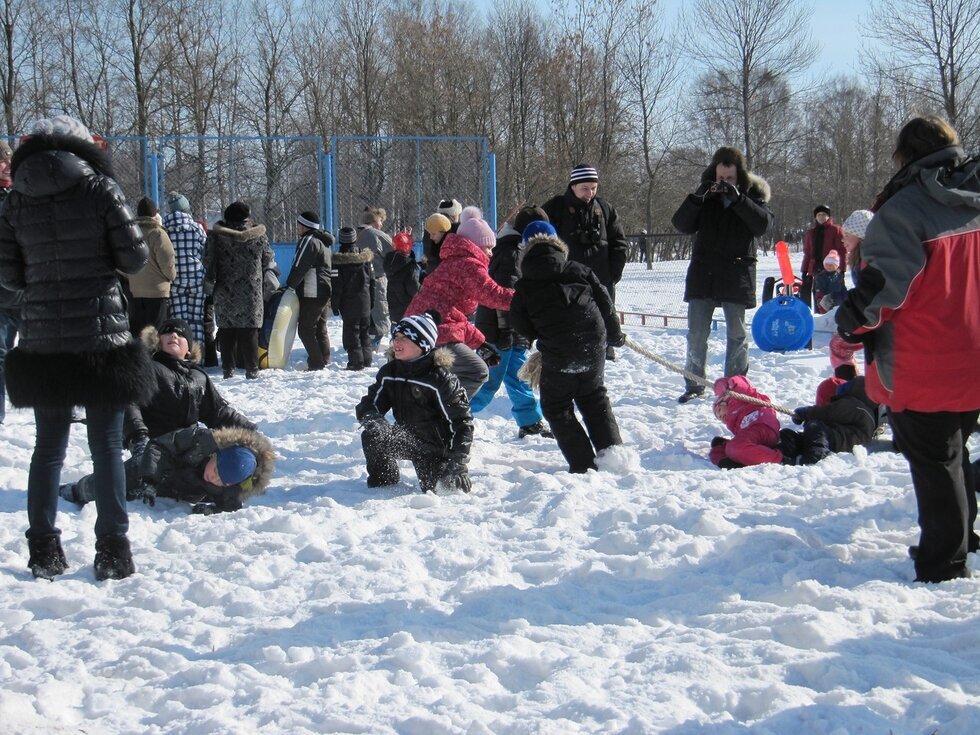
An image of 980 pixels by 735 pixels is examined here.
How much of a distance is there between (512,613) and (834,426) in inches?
128

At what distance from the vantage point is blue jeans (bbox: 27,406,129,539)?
152 inches

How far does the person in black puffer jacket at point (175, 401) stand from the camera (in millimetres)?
5301

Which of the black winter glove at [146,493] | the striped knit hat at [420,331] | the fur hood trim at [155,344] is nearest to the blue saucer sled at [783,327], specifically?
the striped knit hat at [420,331]

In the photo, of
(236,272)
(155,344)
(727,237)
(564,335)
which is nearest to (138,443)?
(155,344)

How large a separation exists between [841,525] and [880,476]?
94cm

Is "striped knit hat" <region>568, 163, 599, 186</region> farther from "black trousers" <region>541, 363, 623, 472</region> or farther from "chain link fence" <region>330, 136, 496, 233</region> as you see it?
"chain link fence" <region>330, 136, 496, 233</region>

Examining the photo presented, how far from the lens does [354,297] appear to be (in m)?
10.3

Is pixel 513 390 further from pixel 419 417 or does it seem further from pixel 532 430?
pixel 419 417

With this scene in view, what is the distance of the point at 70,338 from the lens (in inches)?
149

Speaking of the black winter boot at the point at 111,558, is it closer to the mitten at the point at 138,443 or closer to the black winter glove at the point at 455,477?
the mitten at the point at 138,443

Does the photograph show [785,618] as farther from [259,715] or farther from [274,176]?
[274,176]

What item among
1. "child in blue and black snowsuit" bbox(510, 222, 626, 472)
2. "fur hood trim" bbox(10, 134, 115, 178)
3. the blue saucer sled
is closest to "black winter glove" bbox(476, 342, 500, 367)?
"child in blue and black snowsuit" bbox(510, 222, 626, 472)

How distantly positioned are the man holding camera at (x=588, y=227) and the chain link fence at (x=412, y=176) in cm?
812

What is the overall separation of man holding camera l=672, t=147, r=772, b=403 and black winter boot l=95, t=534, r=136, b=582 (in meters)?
4.70
